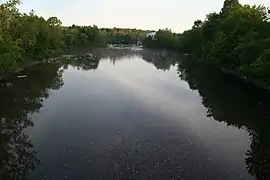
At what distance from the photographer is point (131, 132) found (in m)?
27.5

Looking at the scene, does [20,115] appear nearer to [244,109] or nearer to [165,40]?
[244,109]

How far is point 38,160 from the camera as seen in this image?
68.9 ft

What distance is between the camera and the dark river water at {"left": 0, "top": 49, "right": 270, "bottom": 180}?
2011 cm

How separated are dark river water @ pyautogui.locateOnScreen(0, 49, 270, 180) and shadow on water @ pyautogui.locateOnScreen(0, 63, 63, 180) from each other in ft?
0.19

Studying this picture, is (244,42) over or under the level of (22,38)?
over

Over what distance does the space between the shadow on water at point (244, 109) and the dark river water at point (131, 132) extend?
2.5 inches

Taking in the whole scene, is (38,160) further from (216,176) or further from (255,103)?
(255,103)

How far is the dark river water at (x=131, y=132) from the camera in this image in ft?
66.0

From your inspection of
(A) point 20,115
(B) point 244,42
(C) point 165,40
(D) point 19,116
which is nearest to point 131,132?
(D) point 19,116

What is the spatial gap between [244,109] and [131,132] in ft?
48.1

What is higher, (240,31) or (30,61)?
(240,31)

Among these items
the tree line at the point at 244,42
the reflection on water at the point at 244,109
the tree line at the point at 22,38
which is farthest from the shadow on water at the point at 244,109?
the tree line at the point at 22,38

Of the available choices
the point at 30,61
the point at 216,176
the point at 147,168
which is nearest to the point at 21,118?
the point at 147,168

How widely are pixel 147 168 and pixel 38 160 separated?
5.97 meters
